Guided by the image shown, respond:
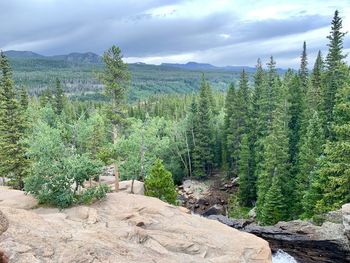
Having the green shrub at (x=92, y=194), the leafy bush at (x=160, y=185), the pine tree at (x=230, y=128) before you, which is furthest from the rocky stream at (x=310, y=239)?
the pine tree at (x=230, y=128)

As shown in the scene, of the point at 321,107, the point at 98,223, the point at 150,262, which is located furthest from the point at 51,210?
the point at 321,107

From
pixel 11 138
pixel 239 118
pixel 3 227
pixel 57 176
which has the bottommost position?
pixel 239 118

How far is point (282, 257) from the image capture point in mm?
29609

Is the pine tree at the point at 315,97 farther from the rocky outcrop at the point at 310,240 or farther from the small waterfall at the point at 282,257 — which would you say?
the small waterfall at the point at 282,257

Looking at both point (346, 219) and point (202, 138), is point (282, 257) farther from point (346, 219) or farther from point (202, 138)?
point (202, 138)

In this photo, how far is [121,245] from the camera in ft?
55.5

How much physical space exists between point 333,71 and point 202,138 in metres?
27.1

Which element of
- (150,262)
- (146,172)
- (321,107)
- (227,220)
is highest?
(321,107)

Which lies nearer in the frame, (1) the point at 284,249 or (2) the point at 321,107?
(1) the point at 284,249

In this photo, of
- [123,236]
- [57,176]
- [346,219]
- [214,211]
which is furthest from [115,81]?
[214,211]

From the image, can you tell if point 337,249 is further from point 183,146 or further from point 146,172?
point 183,146

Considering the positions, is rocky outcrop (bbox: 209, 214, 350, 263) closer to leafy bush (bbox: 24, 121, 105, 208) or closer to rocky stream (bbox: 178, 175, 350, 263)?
rocky stream (bbox: 178, 175, 350, 263)

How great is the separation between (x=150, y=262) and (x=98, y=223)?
16.5 feet

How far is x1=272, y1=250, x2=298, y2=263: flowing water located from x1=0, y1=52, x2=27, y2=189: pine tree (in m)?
25.0
